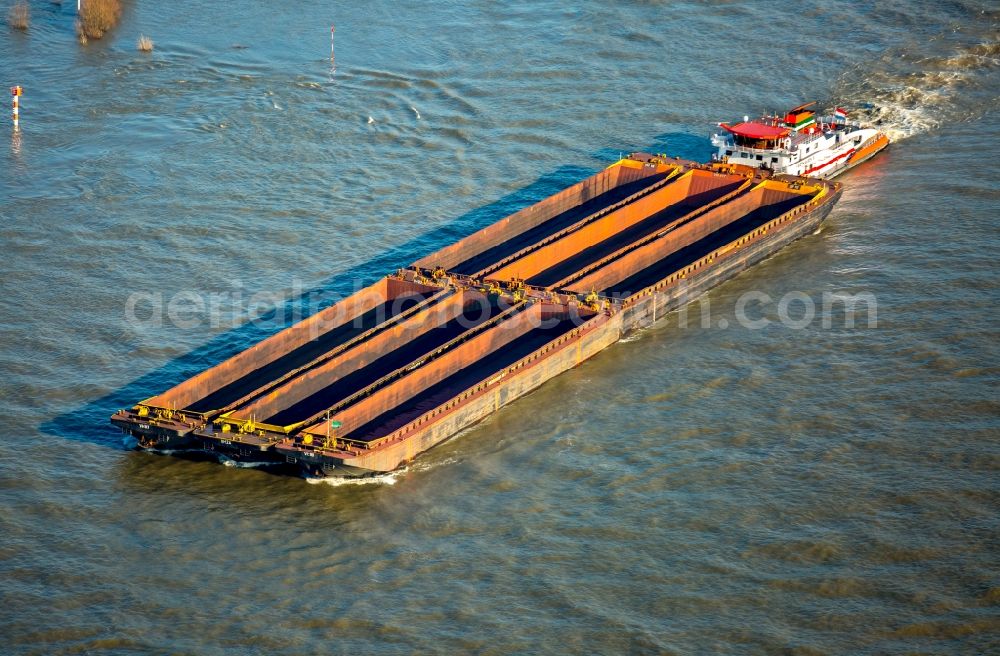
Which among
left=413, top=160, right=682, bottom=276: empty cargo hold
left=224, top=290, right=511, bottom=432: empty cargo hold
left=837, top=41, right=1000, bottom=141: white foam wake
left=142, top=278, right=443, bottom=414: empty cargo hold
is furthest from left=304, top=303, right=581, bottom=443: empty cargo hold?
left=837, top=41, right=1000, bottom=141: white foam wake

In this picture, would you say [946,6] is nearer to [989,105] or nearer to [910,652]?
[989,105]

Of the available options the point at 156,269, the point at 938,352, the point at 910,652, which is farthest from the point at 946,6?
the point at 910,652

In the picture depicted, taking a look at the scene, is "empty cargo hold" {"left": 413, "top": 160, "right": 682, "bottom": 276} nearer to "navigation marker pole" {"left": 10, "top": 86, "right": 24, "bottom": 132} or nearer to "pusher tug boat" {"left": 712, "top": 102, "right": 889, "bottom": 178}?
"pusher tug boat" {"left": 712, "top": 102, "right": 889, "bottom": 178}

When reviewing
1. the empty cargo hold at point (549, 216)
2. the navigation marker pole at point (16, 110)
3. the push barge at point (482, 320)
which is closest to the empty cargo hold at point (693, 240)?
the push barge at point (482, 320)

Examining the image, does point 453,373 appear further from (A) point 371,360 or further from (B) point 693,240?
(B) point 693,240

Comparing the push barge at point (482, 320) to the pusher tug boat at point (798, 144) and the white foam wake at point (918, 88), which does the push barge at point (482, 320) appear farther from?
the white foam wake at point (918, 88)

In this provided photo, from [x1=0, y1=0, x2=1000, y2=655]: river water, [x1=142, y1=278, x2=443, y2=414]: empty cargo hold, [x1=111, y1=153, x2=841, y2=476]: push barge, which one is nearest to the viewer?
[x1=0, y1=0, x2=1000, y2=655]: river water

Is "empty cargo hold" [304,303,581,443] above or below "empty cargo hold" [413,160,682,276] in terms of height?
below
